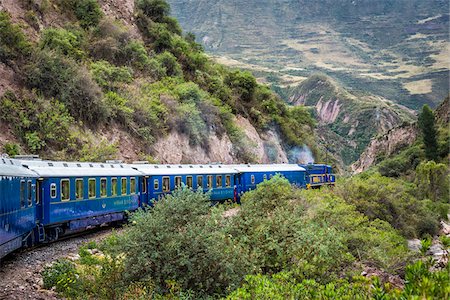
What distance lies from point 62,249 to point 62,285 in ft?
15.0

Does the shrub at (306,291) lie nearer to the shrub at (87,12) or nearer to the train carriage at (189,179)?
the train carriage at (189,179)

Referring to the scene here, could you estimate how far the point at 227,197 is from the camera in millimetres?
30516

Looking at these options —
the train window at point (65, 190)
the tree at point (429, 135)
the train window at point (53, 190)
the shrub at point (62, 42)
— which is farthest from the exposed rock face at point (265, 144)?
the train window at point (53, 190)

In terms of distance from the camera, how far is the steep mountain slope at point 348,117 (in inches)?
5374

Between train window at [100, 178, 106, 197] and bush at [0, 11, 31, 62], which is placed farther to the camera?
bush at [0, 11, 31, 62]

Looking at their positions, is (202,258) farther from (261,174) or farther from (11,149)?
(261,174)

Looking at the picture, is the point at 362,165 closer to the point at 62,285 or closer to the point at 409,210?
the point at 409,210

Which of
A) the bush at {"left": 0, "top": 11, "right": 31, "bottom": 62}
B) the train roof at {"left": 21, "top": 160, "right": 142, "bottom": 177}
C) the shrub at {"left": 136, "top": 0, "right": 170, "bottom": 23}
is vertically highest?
the shrub at {"left": 136, "top": 0, "right": 170, "bottom": 23}

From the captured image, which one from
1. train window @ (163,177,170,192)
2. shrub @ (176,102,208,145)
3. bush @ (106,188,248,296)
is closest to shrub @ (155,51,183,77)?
shrub @ (176,102,208,145)

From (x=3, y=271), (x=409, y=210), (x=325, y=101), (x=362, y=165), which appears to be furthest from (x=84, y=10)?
(x=325, y=101)

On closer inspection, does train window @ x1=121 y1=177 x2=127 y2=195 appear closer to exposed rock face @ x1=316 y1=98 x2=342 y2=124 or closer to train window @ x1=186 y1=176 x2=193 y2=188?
train window @ x1=186 y1=176 x2=193 y2=188

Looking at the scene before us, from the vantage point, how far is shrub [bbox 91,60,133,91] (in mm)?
36438

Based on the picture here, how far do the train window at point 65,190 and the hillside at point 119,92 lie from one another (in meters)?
8.71

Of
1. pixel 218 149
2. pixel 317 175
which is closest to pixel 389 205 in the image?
pixel 317 175
